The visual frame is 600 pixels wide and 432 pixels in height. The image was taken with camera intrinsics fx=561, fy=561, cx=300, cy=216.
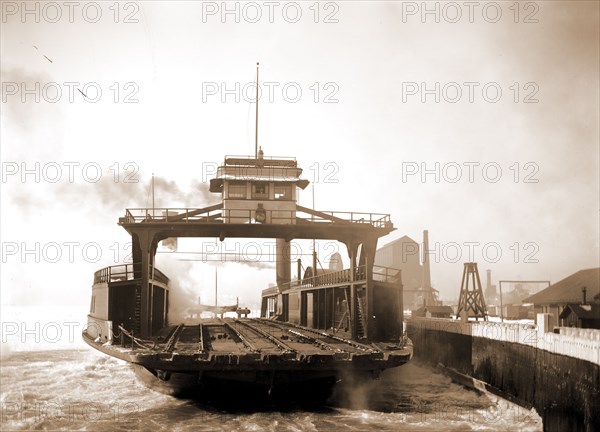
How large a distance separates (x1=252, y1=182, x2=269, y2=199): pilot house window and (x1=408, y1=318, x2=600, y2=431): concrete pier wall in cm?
1200

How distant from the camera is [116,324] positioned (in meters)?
24.0

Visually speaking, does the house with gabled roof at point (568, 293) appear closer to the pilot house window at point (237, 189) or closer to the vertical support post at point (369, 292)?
the vertical support post at point (369, 292)

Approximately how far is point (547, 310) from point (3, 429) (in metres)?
43.5

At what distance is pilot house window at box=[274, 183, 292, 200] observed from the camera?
2998 centimetres

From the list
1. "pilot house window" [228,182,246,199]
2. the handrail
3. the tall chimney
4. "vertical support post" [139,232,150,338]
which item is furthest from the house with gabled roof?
the tall chimney

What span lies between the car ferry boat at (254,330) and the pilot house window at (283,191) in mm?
55

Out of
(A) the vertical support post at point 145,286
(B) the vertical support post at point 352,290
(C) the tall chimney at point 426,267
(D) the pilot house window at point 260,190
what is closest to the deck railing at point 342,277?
(B) the vertical support post at point 352,290

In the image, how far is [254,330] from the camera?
3133 cm

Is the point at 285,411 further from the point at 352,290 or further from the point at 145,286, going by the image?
the point at 145,286

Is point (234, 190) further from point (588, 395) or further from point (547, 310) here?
point (547, 310)

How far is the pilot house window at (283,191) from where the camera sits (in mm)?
29984

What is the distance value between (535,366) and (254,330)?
53.6 ft

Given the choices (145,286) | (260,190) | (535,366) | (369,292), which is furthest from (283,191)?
(535,366)

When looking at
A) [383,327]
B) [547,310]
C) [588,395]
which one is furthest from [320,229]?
[547,310]
